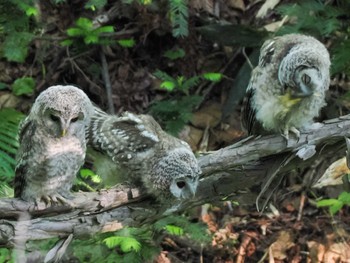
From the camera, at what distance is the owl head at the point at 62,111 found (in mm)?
3300

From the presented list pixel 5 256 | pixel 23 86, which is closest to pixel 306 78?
pixel 5 256

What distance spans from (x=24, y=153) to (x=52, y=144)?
22 centimetres

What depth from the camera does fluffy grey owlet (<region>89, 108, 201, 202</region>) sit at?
350 centimetres

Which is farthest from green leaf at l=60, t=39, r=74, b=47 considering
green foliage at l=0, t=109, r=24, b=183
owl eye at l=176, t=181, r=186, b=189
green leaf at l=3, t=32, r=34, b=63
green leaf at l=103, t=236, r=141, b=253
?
owl eye at l=176, t=181, r=186, b=189

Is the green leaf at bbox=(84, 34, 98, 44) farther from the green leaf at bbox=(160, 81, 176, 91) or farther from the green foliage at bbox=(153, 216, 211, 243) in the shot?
the green foliage at bbox=(153, 216, 211, 243)

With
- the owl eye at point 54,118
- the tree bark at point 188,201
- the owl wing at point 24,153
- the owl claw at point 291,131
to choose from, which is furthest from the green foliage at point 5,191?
the owl claw at point 291,131

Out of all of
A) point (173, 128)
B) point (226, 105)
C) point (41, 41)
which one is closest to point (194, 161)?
point (173, 128)

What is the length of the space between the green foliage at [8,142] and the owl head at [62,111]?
117 centimetres

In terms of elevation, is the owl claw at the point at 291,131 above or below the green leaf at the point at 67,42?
below

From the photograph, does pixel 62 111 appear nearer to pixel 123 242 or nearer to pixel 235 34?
pixel 123 242

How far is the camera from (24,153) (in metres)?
3.61

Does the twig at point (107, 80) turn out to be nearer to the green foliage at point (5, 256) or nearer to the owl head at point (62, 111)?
the green foliage at point (5, 256)

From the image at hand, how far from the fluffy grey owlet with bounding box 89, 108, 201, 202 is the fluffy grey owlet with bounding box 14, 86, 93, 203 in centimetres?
34

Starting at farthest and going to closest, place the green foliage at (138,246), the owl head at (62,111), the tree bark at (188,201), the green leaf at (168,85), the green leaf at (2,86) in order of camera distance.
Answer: the green leaf at (2,86), the green leaf at (168,85), the green foliage at (138,246), the owl head at (62,111), the tree bark at (188,201)
